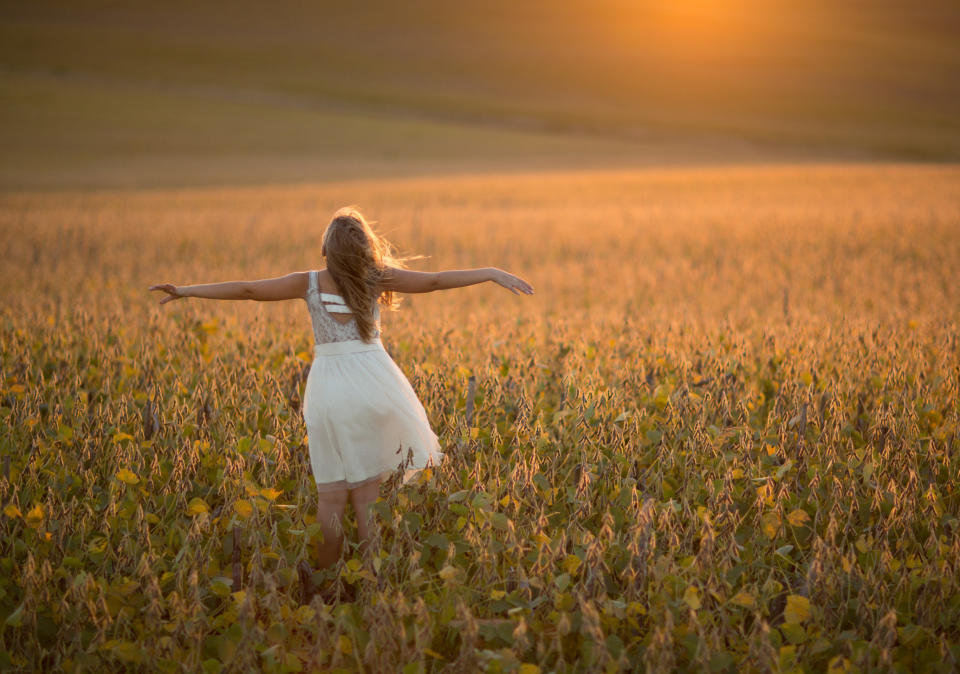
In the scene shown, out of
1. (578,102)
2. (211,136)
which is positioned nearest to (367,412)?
(211,136)

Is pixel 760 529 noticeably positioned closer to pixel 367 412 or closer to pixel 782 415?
pixel 782 415

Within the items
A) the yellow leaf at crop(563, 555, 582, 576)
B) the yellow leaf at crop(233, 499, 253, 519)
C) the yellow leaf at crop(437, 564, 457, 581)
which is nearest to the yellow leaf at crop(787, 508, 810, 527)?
the yellow leaf at crop(563, 555, 582, 576)

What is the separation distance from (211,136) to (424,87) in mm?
37079

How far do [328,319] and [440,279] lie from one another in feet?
1.84

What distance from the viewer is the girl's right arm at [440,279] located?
3.56 meters

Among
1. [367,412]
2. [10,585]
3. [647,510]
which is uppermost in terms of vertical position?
[367,412]

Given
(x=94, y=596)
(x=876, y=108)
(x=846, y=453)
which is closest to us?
(x=94, y=596)

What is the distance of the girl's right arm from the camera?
3563 mm

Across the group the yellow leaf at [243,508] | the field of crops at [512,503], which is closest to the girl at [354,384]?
the field of crops at [512,503]

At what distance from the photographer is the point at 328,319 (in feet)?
11.5

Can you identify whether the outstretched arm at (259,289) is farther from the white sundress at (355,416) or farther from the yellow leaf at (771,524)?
the yellow leaf at (771,524)

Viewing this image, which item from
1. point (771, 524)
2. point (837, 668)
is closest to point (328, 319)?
point (771, 524)

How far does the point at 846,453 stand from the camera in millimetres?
4031

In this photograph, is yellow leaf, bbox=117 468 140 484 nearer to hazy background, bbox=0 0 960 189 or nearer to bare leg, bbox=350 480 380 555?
bare leg, bbox=350 480 380 555
